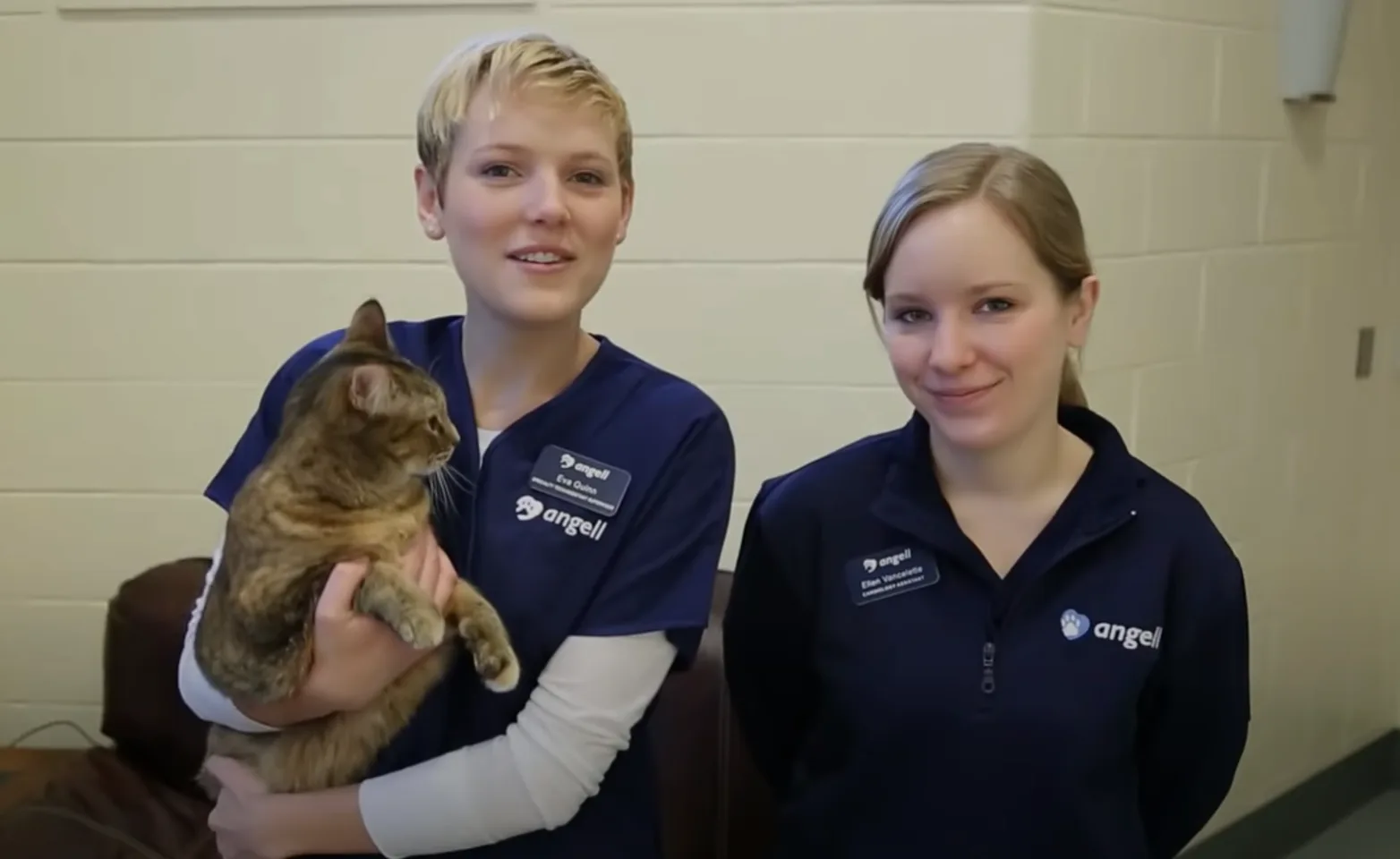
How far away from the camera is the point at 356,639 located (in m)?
1.27

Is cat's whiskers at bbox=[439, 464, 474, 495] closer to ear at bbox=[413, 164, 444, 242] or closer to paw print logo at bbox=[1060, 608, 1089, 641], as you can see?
ear at bbox=[413, 164, 444, 242]

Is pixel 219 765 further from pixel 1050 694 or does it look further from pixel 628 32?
pixel 628 32

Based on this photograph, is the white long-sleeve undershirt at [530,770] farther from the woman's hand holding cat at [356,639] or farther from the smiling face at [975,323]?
the smiling face at [975,323]

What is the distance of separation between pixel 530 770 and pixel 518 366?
409mm

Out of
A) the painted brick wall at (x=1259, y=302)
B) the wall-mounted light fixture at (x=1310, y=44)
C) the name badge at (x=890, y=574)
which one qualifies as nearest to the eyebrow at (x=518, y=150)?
the name badge at (x=890, y=574)

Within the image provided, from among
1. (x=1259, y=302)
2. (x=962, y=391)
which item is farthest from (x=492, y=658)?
(x=1259, y=302)

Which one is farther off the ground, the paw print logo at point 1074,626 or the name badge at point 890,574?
the name badge at point 890,574

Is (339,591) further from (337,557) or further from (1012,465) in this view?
(1012,465)

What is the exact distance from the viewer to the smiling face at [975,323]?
136 centimetres

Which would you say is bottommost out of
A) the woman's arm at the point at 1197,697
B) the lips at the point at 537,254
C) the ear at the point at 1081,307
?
the woman's arm at the point at 1197,697

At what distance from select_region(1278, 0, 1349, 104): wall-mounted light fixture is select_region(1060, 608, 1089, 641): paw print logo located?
5.46 feet

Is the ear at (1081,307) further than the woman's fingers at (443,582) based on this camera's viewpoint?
Yes

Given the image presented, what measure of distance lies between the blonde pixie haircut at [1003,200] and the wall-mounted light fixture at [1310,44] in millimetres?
1398

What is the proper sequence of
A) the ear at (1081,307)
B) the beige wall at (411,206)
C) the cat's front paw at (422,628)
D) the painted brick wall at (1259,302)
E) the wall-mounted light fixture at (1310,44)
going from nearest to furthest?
the cat's front paw at (422,628), the ear at (1081,307), the beige wall at (411,206), the painted brick wall at (1259,302), the wall-mounted light fixture at (1310,44)
